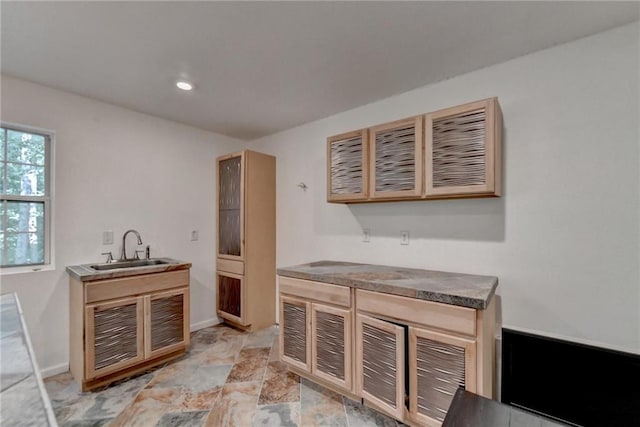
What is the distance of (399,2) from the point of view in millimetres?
1559

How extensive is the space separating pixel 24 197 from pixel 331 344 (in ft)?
9.20

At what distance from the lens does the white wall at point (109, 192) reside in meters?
2.45

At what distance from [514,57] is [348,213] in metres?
1.81

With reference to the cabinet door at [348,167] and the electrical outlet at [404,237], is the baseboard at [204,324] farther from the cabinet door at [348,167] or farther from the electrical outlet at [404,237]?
the electrical outlet at [404,237]

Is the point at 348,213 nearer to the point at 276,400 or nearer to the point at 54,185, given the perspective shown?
the point at 276,400

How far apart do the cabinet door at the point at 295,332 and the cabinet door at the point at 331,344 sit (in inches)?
2.4

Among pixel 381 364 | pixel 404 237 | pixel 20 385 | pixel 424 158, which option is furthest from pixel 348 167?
pixel 20 385

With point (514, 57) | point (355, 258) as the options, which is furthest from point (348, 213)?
point (514, 57)

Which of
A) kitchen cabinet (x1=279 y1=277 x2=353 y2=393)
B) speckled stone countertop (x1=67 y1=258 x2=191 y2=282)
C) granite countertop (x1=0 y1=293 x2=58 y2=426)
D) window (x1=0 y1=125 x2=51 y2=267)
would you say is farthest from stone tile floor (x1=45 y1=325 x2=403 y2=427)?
granite countertop (x1=0 y1=293 x2=58 y2=426)

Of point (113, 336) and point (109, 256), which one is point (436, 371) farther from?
point (109, 256)

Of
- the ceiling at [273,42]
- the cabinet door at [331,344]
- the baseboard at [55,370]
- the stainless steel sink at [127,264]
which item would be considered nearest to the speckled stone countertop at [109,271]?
the stainless steel sink at [127,264]

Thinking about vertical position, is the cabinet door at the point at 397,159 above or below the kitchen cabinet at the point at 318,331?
above

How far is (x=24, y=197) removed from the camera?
→ 246cm

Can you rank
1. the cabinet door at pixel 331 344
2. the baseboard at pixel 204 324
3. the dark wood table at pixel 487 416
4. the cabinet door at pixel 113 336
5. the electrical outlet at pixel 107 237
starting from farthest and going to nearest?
the baseboard at pixel 204 324 < the electrical outlet at pixel 107 237 < the cabinet door at pixel 113 336 < the cabinet door at pixel 331 344 < the dark wood table at pixel 487 416
